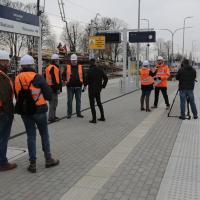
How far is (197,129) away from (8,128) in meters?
5.14

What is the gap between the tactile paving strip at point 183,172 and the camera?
4.64m

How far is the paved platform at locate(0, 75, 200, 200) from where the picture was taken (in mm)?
4691

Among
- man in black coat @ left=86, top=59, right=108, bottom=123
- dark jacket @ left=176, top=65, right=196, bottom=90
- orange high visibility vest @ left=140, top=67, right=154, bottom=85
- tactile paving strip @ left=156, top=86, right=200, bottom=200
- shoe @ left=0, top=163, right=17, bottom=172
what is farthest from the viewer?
orange high visibility vest @ left=140, top=67, right=154, bottom=85

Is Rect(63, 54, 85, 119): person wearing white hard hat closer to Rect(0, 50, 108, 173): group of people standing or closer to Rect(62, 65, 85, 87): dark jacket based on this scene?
Rect(62, 65, 85, 87): dark jacket

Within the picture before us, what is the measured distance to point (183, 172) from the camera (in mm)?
5527

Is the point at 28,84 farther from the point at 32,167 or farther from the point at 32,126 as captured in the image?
the point at 32,167

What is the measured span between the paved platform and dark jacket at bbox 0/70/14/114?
1.02 metres

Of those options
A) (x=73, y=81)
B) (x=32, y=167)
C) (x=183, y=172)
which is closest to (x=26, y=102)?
(x=32, y=167)

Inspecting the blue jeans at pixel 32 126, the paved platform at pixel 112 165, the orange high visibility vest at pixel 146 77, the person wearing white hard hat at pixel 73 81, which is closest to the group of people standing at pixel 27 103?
the blue jeans at pixel 32 126

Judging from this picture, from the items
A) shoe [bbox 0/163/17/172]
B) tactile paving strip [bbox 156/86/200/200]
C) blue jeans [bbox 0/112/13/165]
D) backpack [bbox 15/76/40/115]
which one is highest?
backpack [bbox 15/76/40/115]

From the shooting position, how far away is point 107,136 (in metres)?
8.09

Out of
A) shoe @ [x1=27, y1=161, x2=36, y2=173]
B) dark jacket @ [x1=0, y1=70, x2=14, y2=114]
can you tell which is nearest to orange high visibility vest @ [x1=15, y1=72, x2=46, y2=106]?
dark jacket @ [x1=0, y1=70, x2=14, y2=114]

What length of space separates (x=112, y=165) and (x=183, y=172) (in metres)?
1.14

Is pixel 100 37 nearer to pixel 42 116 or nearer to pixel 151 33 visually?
pixel 151 33
